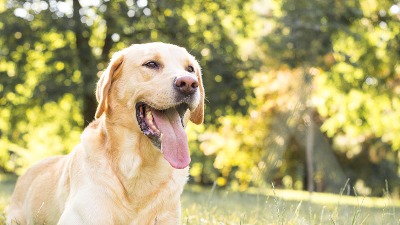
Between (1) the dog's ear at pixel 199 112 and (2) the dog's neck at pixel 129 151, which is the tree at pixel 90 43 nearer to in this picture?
(1) the dog's ear at pixel 199 112

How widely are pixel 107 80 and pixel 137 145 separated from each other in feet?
1.63

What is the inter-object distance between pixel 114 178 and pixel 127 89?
0.61m

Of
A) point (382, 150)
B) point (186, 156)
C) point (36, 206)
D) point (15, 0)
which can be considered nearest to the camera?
point (186, 156)

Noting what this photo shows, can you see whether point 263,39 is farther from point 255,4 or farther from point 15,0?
point 15,0

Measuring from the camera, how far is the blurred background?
14680 millimetres

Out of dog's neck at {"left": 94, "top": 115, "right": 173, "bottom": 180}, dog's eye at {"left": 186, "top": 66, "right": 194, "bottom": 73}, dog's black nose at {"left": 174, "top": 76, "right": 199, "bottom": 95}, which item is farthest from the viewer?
dog's eye at {"left": 186, "top": 66, "right": 194, "bottom": 73}

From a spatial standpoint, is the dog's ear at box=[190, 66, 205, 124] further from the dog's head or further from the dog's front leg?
the dog's front leg

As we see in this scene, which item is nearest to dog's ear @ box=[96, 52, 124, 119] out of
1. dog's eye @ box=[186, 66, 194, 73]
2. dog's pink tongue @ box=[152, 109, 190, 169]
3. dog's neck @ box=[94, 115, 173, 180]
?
dog's neck @ box=[94, 115, 173, 180]

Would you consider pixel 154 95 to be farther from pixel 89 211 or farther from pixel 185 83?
pixel 89 211

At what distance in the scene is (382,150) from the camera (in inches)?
1186

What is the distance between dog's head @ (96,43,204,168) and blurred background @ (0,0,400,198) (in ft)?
31.3

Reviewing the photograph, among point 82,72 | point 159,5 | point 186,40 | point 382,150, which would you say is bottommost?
point 382,150

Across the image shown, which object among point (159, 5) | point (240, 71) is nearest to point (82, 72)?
point (159, 5)

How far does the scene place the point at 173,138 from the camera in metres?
3.81
